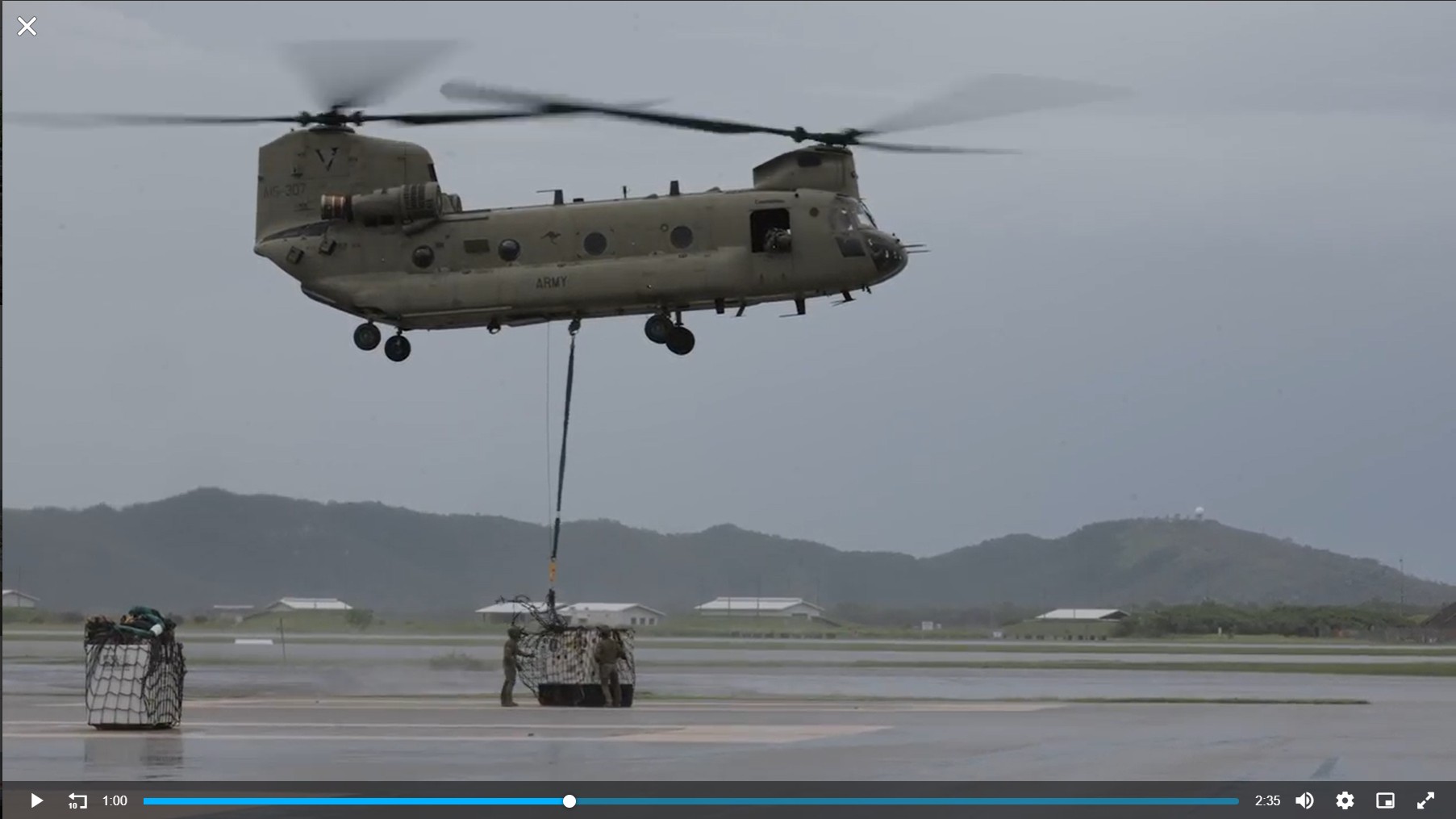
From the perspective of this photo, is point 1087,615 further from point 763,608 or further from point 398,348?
point 398,348

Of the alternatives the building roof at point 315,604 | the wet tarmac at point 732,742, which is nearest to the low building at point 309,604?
the building roof at point 315,604

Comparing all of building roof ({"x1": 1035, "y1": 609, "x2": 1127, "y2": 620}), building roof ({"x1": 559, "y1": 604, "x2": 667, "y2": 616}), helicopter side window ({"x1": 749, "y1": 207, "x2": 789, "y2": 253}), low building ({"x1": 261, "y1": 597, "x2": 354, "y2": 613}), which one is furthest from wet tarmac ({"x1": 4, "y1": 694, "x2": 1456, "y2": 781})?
building roof ({"x1": 1035, "y1": 609, "x2": 1127, "y2": 620})

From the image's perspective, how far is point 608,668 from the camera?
107 ft

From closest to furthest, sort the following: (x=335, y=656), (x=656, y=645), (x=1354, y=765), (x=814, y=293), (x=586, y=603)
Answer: (x=1354, y=765)
(x=814, y=293)
(x=335, y=656)
(x=586, y=603)
(x=656, y=645)

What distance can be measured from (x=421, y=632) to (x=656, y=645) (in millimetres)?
15407

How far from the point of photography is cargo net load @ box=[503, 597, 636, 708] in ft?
108

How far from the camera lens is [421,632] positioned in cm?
5569

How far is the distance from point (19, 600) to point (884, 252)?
31676 mm

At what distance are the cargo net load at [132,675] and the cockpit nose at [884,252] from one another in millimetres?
11983

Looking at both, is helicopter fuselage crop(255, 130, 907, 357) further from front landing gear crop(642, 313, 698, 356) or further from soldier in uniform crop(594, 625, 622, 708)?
soldier in uniform crop(594, 625, 622, 708)

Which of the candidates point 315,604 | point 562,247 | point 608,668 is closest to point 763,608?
point 315,604

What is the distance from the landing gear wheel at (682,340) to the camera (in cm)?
3111
